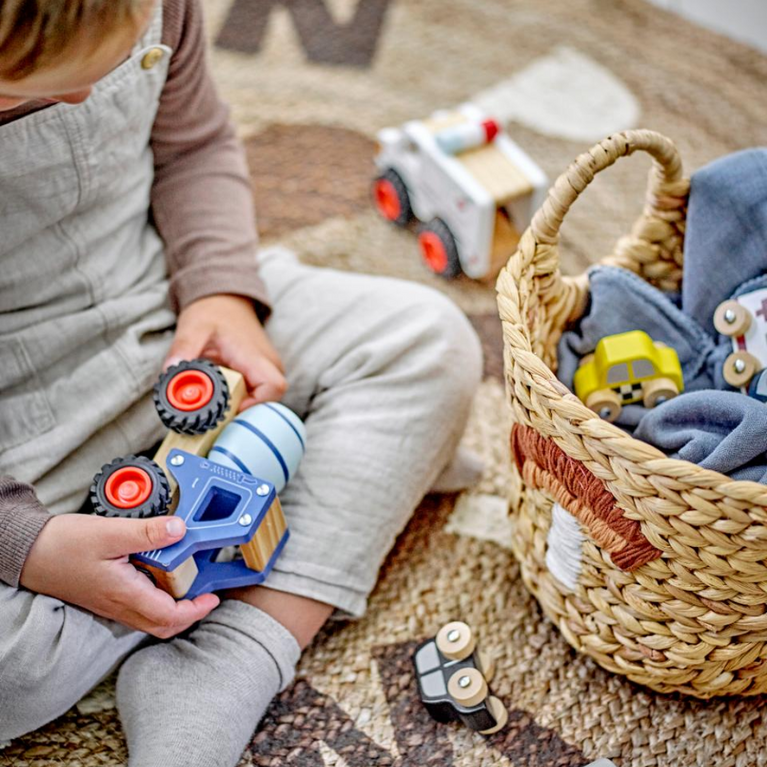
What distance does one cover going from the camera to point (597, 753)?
0.65m

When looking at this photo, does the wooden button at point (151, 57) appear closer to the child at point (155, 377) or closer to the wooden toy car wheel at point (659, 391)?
the child at point (155, 377)

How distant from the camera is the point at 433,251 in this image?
0.98m

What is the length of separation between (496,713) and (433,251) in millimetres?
507

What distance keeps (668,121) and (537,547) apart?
2.14 ft

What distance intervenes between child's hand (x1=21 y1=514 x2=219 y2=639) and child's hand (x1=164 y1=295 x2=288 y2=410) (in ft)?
0.49

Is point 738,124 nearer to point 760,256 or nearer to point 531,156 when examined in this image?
point 531,156

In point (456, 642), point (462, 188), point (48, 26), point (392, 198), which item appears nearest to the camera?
point (48, 26)

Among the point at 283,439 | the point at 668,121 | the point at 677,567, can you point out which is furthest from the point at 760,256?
the point at 668,121

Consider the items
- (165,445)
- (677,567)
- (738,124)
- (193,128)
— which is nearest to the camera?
(677,567)

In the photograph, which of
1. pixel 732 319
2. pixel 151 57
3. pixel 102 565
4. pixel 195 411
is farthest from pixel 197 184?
pixel 732 319

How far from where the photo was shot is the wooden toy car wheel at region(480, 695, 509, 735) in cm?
65

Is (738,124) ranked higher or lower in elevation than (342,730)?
higher

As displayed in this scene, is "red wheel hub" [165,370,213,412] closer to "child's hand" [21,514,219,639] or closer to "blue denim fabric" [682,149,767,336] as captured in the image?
"child's hand" [21,514,219,639]

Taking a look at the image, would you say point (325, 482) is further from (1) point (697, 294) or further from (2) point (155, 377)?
(1) point (697, 294)
